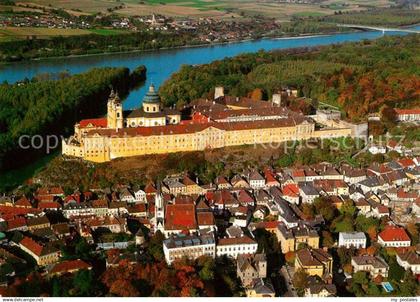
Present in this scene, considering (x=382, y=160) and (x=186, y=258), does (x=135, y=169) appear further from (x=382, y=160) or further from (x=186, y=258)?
(x=382, y=160)

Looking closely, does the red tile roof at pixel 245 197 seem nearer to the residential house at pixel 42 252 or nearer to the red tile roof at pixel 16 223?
the residential house at pixel 42 252

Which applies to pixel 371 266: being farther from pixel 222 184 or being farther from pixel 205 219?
pixel 222 184

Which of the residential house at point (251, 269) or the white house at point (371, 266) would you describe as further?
the white house at point (371, 266)

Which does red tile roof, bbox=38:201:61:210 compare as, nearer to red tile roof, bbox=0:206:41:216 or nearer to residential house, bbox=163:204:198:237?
red tile roof, bbox=0:206:41:216

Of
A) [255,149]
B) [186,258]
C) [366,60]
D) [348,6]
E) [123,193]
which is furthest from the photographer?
[348,6]

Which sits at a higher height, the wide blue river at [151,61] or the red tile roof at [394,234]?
the wide blue river at [151,61]

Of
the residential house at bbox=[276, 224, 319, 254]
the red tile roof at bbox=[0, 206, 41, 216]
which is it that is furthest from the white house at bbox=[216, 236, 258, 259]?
the red tile roof at bbox=[0, 206, 41, 216]

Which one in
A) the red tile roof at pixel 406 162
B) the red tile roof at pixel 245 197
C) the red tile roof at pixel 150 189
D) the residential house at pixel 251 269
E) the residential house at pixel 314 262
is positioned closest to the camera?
the residential house at pixel 251 269

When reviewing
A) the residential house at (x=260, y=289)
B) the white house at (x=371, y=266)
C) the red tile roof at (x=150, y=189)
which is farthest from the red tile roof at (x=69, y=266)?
the white house at (x=371, y=266)

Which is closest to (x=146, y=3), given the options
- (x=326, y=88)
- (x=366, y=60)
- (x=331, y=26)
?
(x=331, y=26)
